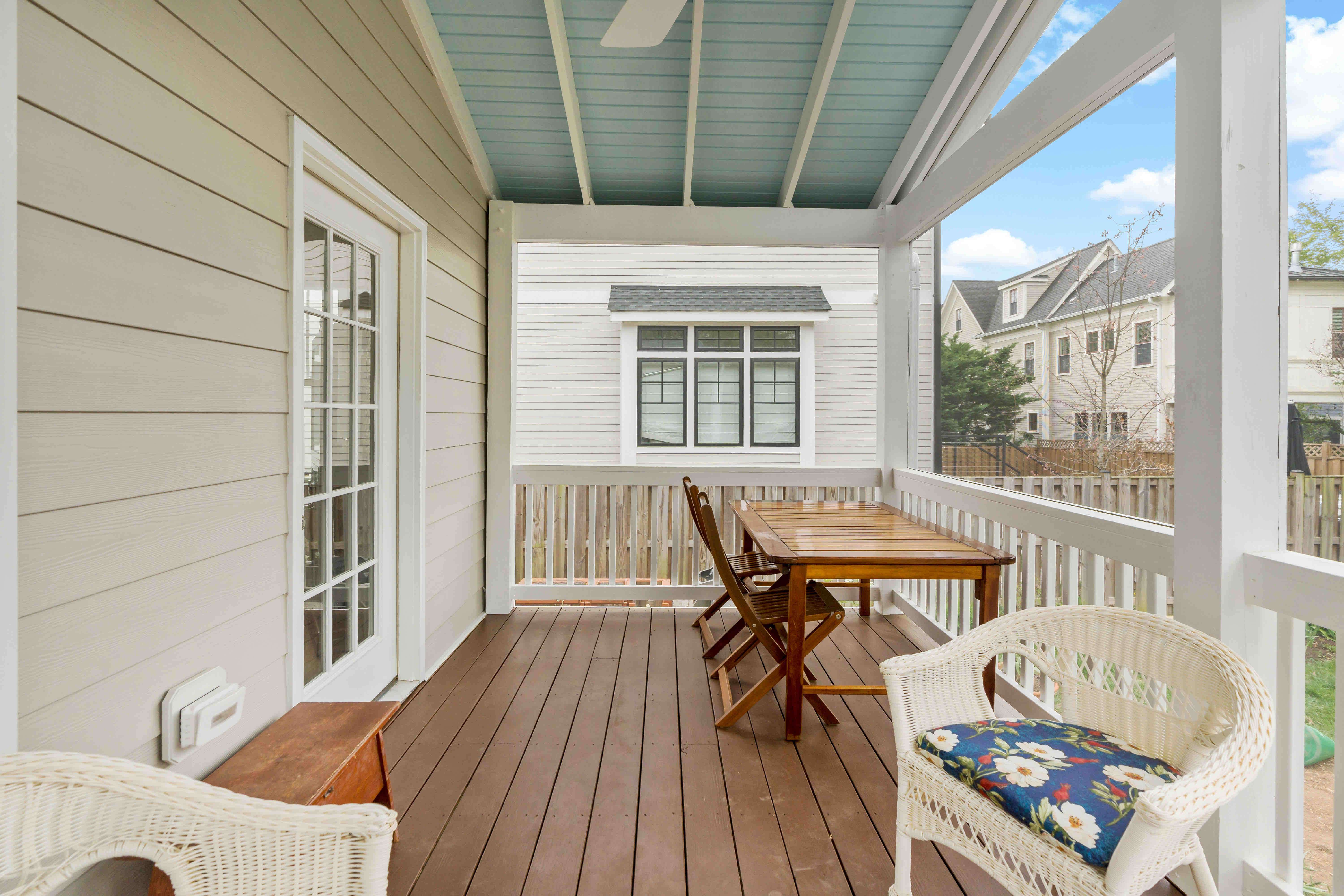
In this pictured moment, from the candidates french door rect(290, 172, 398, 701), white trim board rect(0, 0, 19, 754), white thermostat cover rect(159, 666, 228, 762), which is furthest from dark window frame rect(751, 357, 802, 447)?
white trim board rect(0, 0, 19, 754)

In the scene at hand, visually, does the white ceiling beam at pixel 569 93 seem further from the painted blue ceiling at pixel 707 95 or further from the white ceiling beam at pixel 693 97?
the white ceiling beam at pixel 693 97

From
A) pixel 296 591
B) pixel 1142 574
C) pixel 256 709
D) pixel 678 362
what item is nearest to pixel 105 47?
pixel 296 591

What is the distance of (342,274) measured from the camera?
2.38 m

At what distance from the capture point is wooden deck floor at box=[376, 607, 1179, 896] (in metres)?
1.70

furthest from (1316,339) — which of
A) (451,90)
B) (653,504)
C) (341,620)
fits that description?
(451,90)

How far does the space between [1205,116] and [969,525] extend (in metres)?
2.14

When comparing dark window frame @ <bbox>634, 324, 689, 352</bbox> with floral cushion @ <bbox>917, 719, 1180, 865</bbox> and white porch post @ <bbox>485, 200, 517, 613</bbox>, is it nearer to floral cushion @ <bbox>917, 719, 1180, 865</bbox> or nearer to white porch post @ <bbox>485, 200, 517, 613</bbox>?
white porch post @ <bbox>485, 200, 517, 613</bbox>

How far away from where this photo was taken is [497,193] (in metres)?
3.96

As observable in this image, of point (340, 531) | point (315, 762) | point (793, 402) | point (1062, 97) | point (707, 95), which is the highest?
point (707, 95)

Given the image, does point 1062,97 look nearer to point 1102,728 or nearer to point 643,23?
point 643,23

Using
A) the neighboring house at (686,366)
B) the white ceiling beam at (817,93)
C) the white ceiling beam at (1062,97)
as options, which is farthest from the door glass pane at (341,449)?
the neighboring house at (686,366)

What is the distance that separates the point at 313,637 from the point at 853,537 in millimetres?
2039

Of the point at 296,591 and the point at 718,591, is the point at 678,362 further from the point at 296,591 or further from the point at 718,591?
the point at 296,591

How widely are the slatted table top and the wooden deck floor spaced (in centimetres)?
69
